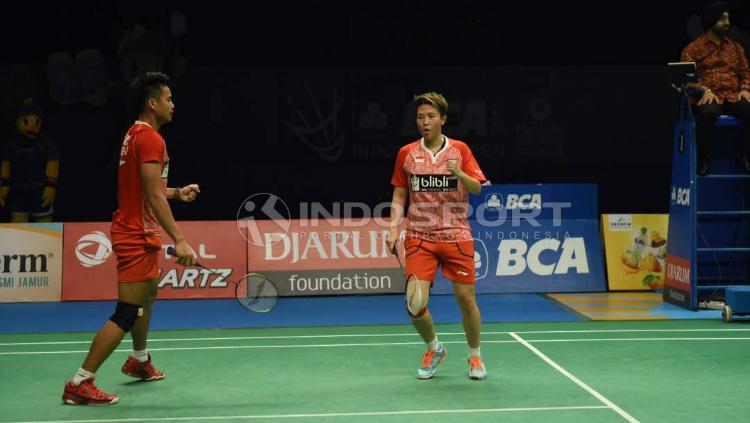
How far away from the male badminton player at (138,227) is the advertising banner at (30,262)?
486cm

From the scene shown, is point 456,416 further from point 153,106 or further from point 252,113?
point 252,113

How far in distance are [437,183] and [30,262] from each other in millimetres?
5926

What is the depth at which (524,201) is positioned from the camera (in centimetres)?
1112

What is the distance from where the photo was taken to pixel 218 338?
8.06 m

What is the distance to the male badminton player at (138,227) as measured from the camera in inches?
218

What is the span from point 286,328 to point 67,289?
3090 mm

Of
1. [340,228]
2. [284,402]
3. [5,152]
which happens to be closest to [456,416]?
[284,402]

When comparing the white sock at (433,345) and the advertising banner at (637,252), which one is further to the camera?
the advertising banner at (637,252)

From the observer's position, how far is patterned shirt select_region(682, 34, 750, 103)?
30.2 ft

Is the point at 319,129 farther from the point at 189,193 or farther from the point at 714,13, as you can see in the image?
the point at 189,193

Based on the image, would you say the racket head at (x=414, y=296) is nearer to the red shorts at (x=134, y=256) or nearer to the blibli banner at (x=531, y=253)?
the red shorts at (x=134, y=256)

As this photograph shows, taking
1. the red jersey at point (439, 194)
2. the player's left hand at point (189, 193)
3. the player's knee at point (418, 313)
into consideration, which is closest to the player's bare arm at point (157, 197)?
the player's left hand at point (189, 193)

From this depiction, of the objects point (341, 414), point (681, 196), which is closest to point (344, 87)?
point (681, 196)

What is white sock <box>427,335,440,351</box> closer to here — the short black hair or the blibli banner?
the short black hair
